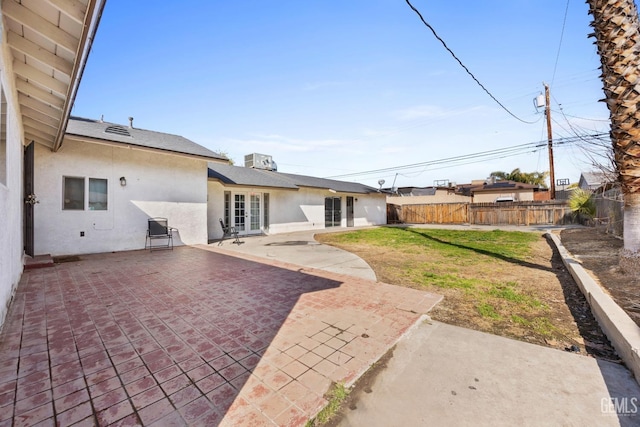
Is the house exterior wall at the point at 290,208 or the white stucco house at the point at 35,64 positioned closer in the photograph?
the white stucco house at the point at 35,64

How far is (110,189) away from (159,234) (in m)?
1.86

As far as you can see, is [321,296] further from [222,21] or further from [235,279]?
[222,21]

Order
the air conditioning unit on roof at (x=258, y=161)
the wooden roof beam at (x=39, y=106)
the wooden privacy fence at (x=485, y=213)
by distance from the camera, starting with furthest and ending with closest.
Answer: the wooden privacy fence at (x=485, y=213) < the air conditioning unit on roof at (x=258, y=161) < the wooden roof beam at (x=39, y=106)

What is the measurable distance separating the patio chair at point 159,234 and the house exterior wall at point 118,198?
0.68ft

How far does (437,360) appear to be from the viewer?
243 centimetres

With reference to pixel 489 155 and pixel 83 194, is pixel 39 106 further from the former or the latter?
pixel 489 155

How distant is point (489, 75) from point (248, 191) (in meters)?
10.1

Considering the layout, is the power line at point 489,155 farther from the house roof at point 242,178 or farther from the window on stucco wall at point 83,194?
the window on stucco wall at point 83,194

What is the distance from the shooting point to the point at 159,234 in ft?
28.4

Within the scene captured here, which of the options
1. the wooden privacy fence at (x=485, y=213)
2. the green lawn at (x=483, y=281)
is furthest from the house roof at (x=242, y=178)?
the wooden privacy fence at (x=485, y=213)

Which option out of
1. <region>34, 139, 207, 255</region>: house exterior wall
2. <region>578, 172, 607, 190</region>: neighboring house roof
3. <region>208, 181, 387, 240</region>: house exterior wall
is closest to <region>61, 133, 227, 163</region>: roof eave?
<region>34, 139, 207, 255</region>: house exterior wall

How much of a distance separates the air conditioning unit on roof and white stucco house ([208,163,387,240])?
15.9 inches

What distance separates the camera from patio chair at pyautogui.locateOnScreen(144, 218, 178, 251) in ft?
Result: 28.0

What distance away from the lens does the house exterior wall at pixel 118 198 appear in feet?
23.0
